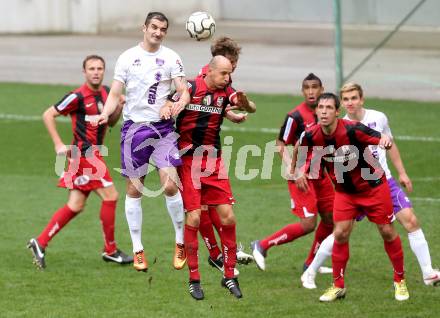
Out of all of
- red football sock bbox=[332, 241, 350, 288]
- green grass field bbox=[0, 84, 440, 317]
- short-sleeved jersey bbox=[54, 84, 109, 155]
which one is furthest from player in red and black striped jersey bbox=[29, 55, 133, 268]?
red football sock bbox=[332, 241, 350, 288]

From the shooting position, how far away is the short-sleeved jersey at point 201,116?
12055mm

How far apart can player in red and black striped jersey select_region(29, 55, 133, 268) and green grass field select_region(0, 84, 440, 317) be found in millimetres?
298

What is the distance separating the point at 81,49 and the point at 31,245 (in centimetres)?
2170

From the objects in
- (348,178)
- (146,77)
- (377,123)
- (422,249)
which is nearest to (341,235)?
(348,178)

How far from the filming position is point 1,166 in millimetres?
19859

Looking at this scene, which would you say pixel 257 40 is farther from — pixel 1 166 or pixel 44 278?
pixel 44 278

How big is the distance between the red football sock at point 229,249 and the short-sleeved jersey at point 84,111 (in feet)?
7.86

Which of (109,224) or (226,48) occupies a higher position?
(226,48)

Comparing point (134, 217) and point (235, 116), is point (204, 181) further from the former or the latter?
point (134, 217)

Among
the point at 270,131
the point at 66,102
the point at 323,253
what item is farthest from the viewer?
the point at 270,131

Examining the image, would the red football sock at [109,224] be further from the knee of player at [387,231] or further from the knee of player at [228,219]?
the knee of player at [387,231]

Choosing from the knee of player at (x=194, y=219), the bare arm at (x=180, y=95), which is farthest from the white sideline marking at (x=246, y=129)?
the knee of player at (x=194, y=219)

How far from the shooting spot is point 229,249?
1212cm

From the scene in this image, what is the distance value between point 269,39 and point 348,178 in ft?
81.9
